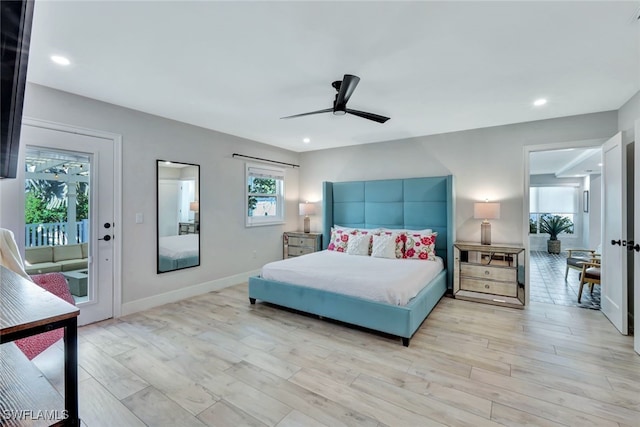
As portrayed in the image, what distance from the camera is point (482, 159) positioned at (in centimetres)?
435

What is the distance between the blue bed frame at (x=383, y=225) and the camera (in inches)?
114

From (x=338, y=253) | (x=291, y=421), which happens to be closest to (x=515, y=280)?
(x=338, y=253)

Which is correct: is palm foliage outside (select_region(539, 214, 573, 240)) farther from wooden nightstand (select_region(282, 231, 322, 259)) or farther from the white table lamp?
wooden nightstand (select_region(282, 231, 322, 259))

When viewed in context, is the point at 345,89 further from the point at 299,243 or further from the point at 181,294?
the point at 299,243

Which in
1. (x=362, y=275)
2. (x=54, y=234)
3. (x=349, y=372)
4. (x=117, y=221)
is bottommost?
(x=349, y=372)

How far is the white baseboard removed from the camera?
11.7 ft

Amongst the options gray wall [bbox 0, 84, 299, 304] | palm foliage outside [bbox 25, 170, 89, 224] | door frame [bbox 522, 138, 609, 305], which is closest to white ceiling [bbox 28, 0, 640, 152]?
gray wall [bbox 0, 84, 299, 304]

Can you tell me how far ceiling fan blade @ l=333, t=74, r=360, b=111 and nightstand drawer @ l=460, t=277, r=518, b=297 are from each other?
119 inches

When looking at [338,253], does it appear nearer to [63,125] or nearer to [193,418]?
[193,418]

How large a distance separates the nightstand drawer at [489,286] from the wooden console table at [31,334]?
432cm

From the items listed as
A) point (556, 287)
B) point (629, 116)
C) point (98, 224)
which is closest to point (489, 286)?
point (556, 287)

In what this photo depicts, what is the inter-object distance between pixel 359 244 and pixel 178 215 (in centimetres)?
272

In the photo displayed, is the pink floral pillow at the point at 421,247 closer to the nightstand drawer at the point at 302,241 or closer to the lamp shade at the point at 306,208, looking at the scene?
the nightstand drawer at the point at 302,241

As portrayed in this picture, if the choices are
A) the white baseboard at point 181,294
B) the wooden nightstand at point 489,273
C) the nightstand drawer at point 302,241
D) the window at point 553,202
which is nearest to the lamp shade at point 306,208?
the nightstand drawer at point 302,241
